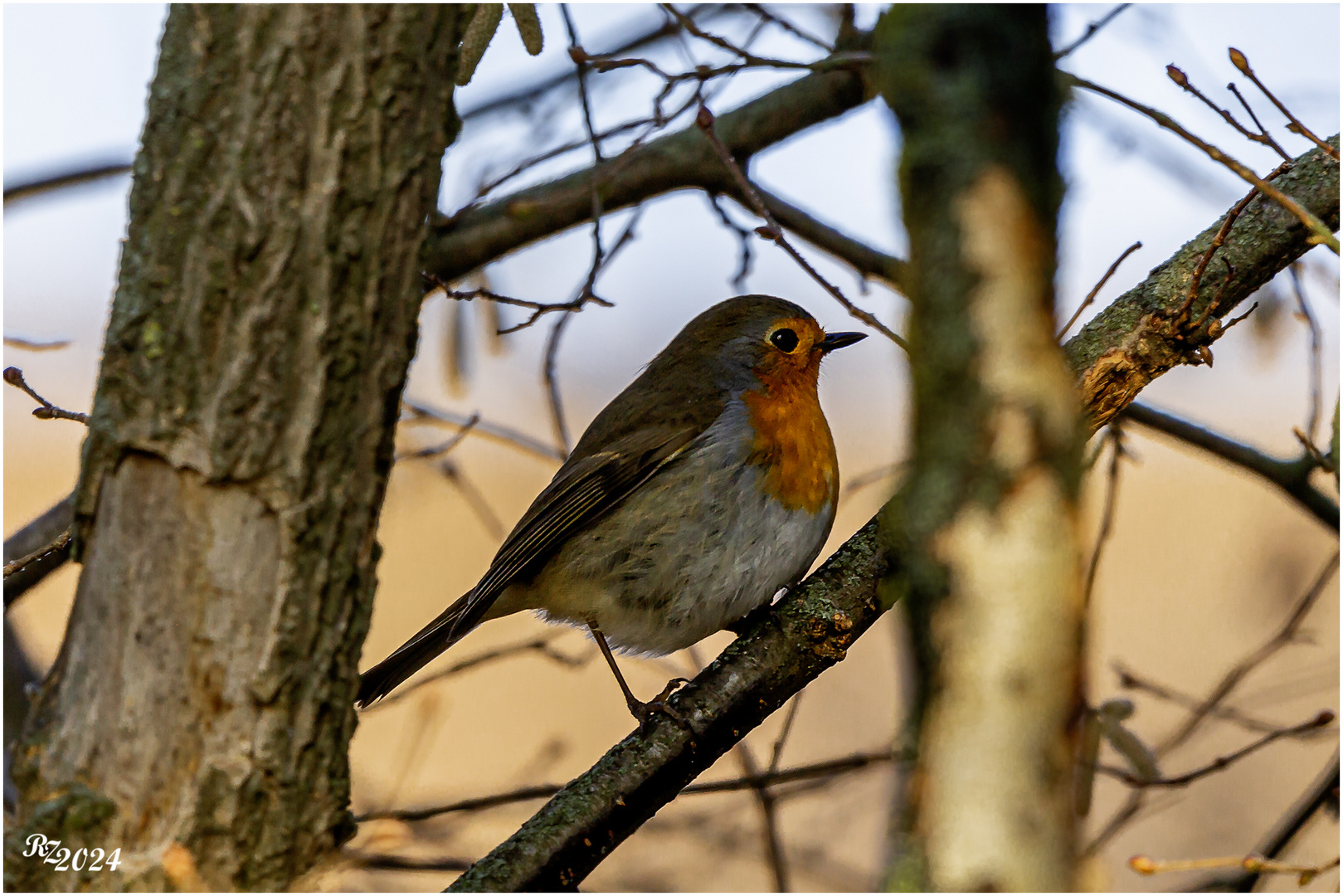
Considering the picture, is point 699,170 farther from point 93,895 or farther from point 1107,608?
point 1107,608

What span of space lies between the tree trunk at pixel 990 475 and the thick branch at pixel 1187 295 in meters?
1.49

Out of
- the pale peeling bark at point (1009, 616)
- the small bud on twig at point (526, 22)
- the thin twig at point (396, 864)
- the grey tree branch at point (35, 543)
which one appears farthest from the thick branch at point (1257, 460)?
the grey tree branch at point (35, 543)

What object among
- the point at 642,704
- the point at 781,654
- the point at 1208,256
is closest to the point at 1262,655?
the point at 1208,256

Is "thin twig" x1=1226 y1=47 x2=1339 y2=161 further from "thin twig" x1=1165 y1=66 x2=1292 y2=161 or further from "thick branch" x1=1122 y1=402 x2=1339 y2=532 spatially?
"thick branch" x1=1122 y1=402 x2=1339 y2=532

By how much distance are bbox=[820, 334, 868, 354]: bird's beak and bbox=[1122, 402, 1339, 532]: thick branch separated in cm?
85

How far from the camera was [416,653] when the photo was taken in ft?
10.4

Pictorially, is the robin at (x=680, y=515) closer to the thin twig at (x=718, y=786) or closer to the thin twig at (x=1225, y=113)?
the thin twig at (x=718, y=786)

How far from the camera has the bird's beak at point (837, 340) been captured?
3.56 meters

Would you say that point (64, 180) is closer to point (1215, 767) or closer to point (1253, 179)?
point (1253, 179)

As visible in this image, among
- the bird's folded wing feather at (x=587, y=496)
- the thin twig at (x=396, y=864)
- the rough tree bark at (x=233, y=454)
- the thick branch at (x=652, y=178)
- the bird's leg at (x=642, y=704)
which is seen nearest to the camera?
the rough tree bark at (x=233, y=454)

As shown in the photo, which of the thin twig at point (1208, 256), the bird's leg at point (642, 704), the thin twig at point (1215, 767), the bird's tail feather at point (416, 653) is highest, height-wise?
the thin twig at point (1208, 256)

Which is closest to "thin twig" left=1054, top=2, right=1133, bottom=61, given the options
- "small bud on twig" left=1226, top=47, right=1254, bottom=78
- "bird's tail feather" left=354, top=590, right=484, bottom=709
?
"small bud on twig" left=1226, top=47, right=1254, bottom=78

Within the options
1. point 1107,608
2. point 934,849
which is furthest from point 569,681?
point 934,849

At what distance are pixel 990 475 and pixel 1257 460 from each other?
2.56 metres
